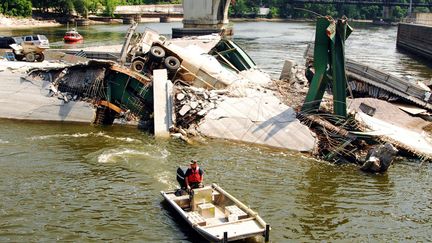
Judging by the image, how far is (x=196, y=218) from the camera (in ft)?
52.7

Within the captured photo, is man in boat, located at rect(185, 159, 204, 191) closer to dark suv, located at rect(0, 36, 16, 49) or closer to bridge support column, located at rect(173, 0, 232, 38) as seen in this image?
dark suv, located at rect(0, 36, 16, 49)

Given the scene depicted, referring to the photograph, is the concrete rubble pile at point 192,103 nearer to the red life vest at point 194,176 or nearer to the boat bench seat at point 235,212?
the red life vest at point 194,176

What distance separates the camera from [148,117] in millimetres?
28688

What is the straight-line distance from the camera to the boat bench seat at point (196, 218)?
15.6m

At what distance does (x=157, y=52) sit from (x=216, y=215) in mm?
15048

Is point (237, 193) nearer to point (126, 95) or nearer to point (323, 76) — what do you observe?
point (323, 76)

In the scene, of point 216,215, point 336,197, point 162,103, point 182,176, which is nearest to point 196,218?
point 216,215

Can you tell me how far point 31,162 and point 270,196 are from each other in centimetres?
1025

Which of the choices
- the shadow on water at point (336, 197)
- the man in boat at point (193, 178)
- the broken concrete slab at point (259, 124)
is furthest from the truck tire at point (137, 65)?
the man in boat at point (193, 178)

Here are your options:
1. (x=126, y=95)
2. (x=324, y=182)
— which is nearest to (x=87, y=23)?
(x=126, y=95)

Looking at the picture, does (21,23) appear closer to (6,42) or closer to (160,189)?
(6,42)

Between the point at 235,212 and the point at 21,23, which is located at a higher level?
the point at 21,23

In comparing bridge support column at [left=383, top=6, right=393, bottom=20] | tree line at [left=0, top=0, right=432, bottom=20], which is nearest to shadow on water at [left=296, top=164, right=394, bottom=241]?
tree line at [left=0, top=0, right=432, bottom=20]

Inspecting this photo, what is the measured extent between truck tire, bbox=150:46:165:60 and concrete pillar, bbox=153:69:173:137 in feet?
6.23
